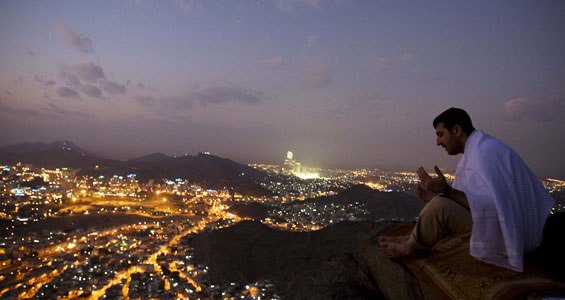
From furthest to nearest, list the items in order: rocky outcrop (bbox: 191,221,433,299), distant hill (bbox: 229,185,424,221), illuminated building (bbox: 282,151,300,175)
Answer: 1. illuminated building (bbox: 282,151,300,175)
2. distant hill (bbox: 229,185,424,221)
3. rocky outcrop (bbox: 191,221,433,299)

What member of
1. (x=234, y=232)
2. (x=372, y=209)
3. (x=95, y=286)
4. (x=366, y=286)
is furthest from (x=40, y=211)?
(x=366, y=286)

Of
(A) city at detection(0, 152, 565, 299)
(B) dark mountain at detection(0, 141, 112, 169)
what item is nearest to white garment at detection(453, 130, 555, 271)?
(A) city at detection(0, 152, 565, 299)

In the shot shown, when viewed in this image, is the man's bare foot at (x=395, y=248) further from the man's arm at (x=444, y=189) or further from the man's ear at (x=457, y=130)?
the man's ear at (x=457, y=130)

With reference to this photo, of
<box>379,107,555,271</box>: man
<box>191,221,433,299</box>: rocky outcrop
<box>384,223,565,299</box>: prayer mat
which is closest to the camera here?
<box>384,223,565,299</box>: prayer mat

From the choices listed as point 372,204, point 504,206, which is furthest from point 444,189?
point 372,204

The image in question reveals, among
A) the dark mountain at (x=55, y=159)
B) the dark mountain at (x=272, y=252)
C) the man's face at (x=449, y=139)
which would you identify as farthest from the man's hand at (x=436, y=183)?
the dark mountain at (x=55, y=159)

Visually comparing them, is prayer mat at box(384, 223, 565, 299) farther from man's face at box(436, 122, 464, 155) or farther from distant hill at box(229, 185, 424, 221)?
distant hill at box(229, 185, 424, 221)
